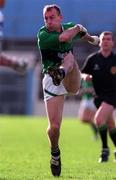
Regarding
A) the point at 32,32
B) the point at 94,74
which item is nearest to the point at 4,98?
the point at 32,32

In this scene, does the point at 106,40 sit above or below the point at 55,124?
above

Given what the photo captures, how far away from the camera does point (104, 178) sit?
362 inches

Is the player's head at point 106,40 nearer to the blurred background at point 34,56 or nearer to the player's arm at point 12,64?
Answer: the player's arm at point 12,64

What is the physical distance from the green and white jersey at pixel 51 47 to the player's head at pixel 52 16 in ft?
0.28

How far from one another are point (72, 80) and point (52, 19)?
0.93m

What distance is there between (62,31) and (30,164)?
2936 millimetres

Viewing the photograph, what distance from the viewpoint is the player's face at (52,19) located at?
9.09 metres

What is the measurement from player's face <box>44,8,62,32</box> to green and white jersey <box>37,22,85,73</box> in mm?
77

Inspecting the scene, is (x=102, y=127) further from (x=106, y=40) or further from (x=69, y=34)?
(x=69, y=34)

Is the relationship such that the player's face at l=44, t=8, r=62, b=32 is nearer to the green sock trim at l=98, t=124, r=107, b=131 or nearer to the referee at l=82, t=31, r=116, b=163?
the referee at l=82, t=31, r=116, b=163

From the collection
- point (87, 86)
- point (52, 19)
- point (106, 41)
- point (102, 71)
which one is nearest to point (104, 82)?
point (102, 71)

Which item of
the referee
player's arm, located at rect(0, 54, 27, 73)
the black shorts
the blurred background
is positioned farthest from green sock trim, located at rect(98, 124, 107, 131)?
the blurred background

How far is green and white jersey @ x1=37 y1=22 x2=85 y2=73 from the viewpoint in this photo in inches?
358

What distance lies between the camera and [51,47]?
9234 millimetres
